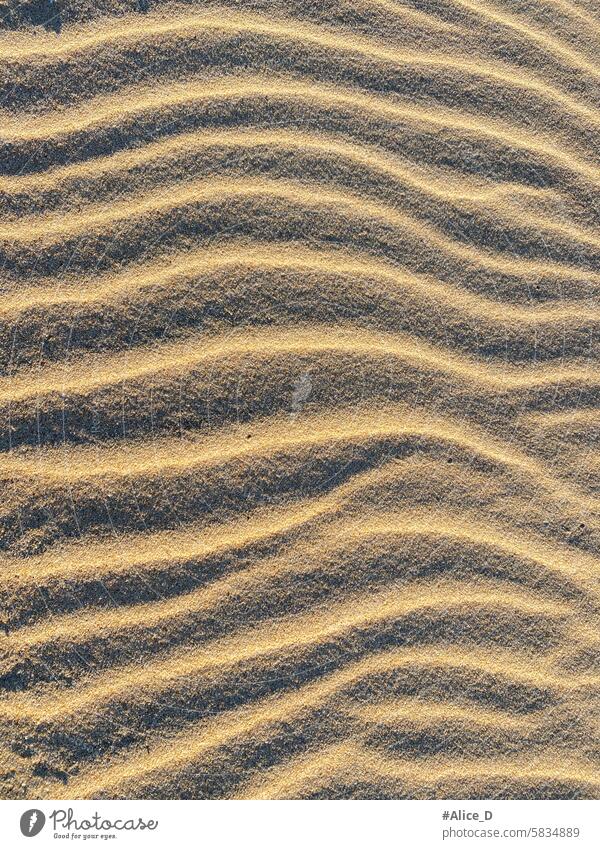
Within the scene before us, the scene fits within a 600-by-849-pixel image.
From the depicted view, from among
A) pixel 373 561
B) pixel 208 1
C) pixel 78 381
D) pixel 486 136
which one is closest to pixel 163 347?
pixel 78 381

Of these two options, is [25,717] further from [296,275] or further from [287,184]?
[287,184]
